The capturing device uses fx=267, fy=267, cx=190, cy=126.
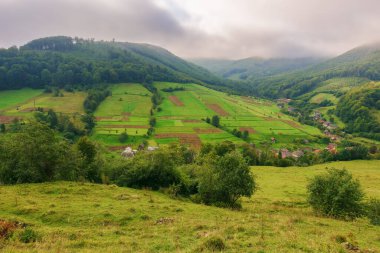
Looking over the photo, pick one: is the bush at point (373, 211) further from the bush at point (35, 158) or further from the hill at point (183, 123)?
the hill at point (183, 123)

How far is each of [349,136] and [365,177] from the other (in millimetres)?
99526

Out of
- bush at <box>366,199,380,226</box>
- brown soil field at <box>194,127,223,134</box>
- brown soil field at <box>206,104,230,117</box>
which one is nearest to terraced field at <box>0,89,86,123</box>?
brown soil field at <box>194,127,223,134</box>

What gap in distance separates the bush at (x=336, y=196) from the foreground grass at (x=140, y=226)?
5440mm

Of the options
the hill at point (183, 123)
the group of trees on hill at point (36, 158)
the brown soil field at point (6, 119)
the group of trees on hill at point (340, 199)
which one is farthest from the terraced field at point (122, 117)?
the group of trees on hill at point (340, 199)

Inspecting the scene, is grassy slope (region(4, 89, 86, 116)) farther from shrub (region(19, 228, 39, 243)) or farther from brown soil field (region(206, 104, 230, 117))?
shrub (region(19, 228, 39, 243))

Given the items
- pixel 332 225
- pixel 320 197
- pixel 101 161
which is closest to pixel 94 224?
pixel 332 225

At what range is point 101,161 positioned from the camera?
5544cm

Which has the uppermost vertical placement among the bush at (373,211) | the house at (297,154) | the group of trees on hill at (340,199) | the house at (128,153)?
the group of trees on hill at (340,199)

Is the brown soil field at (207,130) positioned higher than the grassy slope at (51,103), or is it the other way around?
the grassy slope at (51,103)

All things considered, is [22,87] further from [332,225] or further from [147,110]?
[332,225]

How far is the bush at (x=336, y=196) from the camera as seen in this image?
34.3 metres

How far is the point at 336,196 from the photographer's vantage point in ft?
114

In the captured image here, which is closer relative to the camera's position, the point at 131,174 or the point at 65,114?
the point at 131,174

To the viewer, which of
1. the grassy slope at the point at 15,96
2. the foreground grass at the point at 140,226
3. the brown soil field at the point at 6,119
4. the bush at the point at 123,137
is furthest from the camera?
the grassy slope at the point at 15,96
